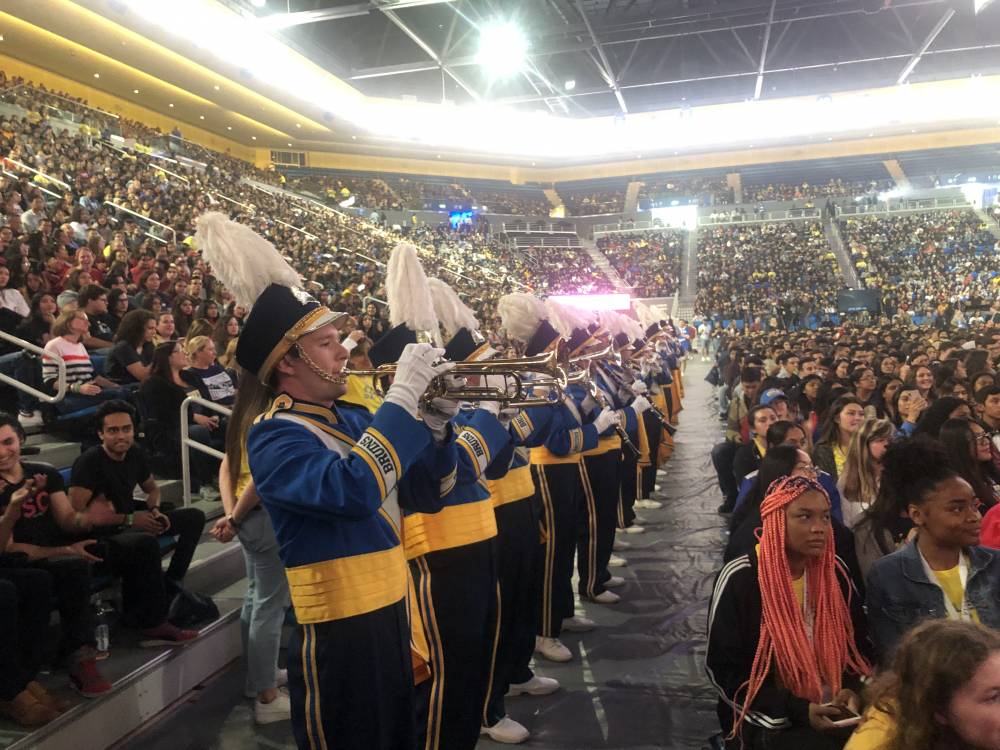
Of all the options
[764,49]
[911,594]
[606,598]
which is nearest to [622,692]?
[606,598]

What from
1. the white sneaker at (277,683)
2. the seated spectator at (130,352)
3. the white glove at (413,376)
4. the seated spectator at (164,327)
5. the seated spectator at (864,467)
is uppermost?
the seated spectator at (164,327)

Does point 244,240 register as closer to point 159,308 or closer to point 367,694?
point 367,694

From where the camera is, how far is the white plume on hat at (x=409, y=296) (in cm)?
341

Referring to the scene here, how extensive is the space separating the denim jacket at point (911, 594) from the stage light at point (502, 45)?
23706 millimetres

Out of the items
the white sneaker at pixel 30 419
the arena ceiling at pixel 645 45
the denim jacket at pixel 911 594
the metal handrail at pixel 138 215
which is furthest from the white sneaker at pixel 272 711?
the arena ceiling at pixel 645 45

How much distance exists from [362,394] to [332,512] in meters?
1.27

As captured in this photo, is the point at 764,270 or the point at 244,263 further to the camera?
the point at 764,270

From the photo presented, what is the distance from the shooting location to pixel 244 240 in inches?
96.7

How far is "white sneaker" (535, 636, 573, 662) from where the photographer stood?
4.37 m

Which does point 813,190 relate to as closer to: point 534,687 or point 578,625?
point 578,625

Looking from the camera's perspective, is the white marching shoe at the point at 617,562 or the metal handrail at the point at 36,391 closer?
the metal handrail at the point at 36,391

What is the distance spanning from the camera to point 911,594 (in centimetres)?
252

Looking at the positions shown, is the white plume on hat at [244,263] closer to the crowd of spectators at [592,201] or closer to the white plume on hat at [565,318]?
the white plume on hat at [565,318]

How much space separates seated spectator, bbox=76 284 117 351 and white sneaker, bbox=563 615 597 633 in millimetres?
4742
